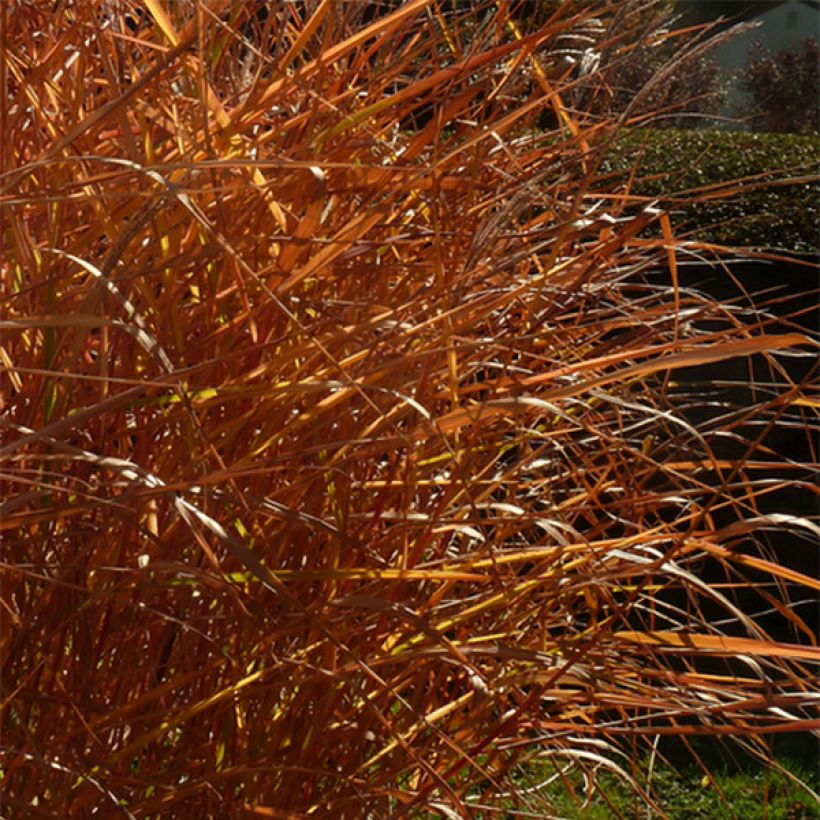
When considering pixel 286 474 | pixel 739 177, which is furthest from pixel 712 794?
pixel 739 177

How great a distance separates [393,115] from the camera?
1.38 metres

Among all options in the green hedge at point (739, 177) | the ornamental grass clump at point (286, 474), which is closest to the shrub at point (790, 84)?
the green hedge at point (739, 177)

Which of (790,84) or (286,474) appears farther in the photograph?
(790,84)

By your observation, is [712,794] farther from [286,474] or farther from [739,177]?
[739,177]

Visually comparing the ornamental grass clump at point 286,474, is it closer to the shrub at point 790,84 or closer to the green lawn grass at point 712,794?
the green lawn grass at point 712,794

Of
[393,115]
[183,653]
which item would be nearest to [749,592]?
[393,115]

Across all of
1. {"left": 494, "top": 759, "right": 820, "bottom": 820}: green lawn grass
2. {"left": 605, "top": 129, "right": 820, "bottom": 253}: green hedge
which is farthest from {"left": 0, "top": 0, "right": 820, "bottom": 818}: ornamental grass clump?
{"left": 605, "top": 129, "right": 820, "bottom": 253}: green hedge

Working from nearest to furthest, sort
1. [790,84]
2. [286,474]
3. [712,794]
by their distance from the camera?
[286,474], [712,794], [790,84]

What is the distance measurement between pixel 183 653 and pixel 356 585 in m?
0.17

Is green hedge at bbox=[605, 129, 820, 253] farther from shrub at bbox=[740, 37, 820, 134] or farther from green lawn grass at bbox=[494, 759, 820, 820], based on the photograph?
shrub at bbox=[740, 37, 820, 134]

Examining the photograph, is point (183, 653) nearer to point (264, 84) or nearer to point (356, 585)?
A: point (356, 585)

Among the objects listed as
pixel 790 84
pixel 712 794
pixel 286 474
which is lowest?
pixel 790 84

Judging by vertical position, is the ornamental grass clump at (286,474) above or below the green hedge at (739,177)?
above

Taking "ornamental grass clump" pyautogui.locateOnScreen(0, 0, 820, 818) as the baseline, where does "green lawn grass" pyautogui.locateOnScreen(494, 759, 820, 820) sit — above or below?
below
